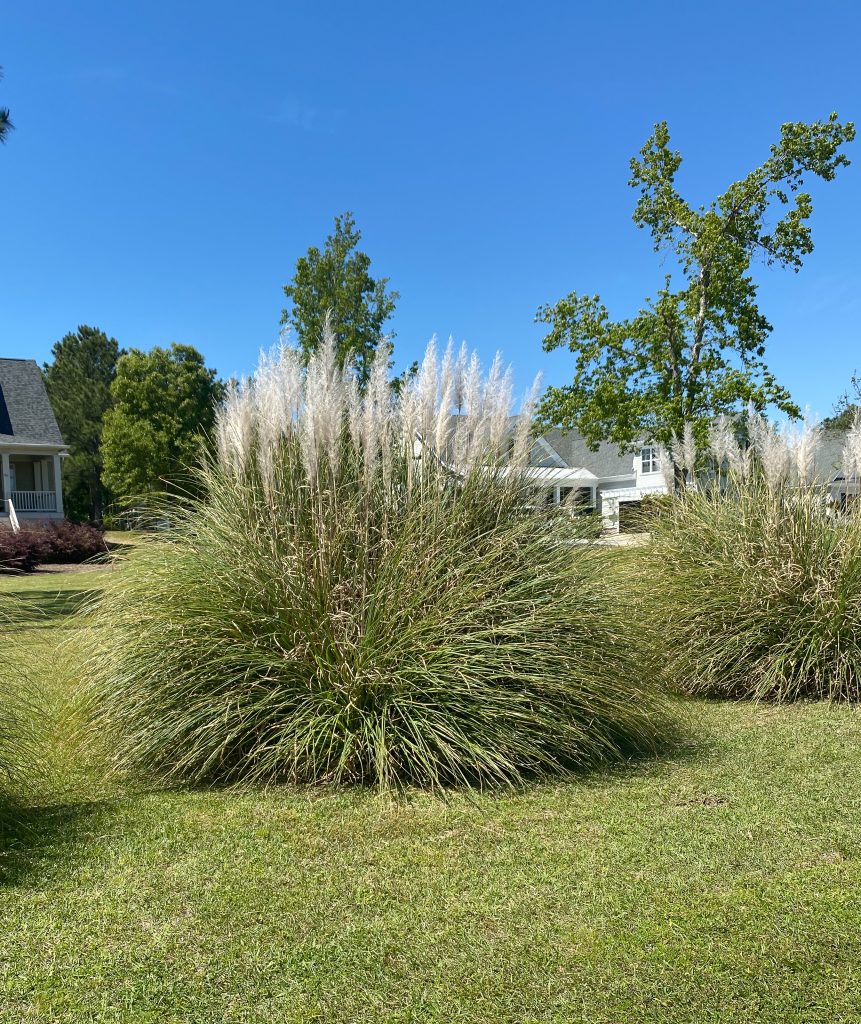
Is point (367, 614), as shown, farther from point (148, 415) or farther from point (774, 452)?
point (148, 415)

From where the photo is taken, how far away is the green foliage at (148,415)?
31266mm

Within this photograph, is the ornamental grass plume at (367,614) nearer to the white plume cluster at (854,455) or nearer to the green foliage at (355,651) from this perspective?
the green foliage at (355,651)

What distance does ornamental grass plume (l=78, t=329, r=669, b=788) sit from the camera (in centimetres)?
340

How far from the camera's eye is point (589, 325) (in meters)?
20.1

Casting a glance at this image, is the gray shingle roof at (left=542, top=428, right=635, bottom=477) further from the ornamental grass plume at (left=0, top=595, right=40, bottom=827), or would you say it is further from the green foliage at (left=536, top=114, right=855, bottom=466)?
the ornamental grass plume at (left=0, top=595, right=40, bottom=827)

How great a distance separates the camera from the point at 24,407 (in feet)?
76.7

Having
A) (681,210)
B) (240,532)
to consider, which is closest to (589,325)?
(681,210)

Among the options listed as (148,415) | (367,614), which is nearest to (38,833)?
(367,614)

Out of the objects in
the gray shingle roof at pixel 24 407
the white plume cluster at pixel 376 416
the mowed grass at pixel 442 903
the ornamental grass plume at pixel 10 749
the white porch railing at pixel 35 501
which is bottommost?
the mowed grass at pixel 442 903

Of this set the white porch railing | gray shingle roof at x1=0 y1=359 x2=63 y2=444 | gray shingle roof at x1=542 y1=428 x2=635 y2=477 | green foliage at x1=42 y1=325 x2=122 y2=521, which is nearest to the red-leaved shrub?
the white porch railing

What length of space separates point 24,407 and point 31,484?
3.06 m

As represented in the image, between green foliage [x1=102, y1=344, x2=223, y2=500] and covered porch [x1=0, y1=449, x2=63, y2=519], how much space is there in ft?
16.0

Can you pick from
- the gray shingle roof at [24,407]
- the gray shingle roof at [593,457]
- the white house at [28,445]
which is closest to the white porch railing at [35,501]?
the white house at [28,445]

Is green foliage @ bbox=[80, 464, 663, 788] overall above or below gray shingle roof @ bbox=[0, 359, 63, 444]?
below
